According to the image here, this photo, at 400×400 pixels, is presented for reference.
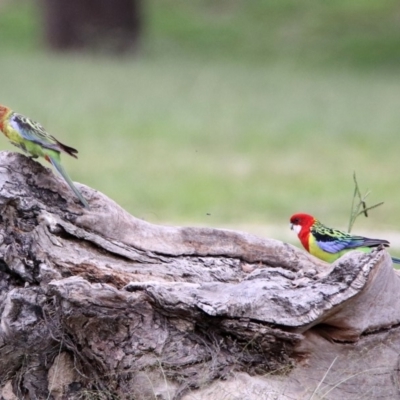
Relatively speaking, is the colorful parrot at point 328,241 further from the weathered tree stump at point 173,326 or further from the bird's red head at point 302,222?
the weathered tree stump at point 173,326

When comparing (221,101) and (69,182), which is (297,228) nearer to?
(69,182)

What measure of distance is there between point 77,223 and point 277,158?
11.7 metres

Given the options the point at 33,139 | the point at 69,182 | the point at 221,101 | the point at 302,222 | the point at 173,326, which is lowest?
the point at 221,101

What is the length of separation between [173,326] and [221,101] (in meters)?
16.2

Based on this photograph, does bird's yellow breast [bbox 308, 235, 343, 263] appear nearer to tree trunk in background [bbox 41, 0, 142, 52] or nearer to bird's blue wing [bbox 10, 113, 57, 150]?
bird's blue wing [bbox 10, 113, 57, 150]

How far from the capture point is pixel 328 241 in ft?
19.2

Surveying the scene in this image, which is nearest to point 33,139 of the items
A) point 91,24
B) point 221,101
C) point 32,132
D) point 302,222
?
point 32,132

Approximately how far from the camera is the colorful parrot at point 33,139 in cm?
538

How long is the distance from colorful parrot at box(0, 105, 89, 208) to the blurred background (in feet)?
11.0

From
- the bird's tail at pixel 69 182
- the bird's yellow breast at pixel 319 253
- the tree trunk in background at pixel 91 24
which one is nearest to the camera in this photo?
the bird's tail at pixel 69 182

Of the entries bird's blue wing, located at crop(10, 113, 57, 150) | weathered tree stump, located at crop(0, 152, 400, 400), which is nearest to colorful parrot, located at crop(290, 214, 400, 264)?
weathered tree stump, located at crop(0, 152, 400, 400)

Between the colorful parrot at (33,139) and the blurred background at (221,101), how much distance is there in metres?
3.35

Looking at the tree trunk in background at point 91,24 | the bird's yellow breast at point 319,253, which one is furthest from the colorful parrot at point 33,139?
the tree trunk in background at point 91,24

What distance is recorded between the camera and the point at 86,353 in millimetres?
4855
